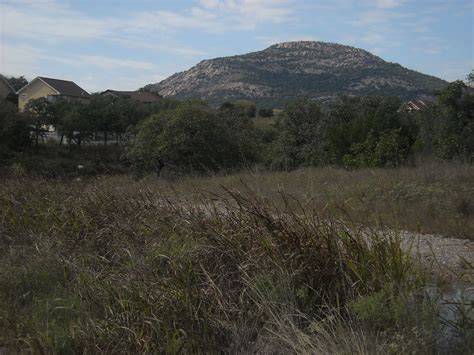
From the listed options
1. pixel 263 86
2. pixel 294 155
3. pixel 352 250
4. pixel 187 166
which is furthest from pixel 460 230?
pixel 263 86

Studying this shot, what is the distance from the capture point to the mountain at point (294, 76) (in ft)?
281

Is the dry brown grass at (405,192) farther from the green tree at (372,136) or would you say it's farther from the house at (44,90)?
the house at (44,90)

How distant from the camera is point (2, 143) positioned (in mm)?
36469

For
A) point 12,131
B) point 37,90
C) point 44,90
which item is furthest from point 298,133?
point 37,90

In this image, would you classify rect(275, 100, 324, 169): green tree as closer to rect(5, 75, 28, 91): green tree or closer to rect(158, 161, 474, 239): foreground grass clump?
rect(158, 161, 474, 239): foreground grass clump

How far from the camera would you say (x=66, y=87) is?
7906 cm

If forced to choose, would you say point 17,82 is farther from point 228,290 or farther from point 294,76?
point 228,290

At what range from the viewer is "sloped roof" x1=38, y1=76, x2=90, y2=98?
76.0 m

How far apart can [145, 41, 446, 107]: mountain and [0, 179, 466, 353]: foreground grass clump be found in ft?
238

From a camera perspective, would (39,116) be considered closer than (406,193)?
No

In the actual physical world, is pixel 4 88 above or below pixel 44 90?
below

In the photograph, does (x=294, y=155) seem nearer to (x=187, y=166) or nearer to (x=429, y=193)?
(x=187, y=166)

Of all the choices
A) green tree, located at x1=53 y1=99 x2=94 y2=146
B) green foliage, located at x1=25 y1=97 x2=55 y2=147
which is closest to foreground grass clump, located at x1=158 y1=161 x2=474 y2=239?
green foliage, located at x1=25 y1=97 x2=55 y2=147

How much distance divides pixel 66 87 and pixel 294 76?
41799 millimetres
